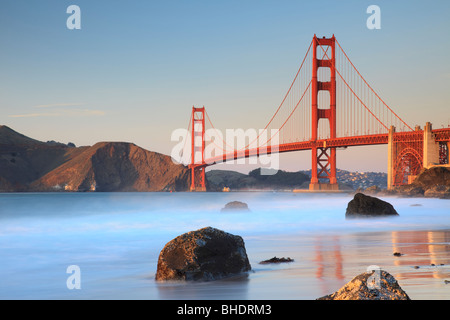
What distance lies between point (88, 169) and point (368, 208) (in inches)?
4401

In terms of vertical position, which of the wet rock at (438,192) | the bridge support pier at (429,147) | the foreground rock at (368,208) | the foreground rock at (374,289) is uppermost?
the bridge support pier at (429,147)

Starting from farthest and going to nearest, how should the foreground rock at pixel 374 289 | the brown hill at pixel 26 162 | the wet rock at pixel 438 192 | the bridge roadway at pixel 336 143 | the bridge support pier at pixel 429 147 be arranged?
the brown hill at pixel 26 162 < the bridge support pier at pixel 429 147 < the bridge roadway at pixel 336 143 < the wet rock at pixel 438 192 < the foreground rock at pixel 374 289

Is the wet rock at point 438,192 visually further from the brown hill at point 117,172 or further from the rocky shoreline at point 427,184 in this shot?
the brown hill at point 117,172

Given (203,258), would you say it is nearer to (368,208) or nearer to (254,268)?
(254,268)

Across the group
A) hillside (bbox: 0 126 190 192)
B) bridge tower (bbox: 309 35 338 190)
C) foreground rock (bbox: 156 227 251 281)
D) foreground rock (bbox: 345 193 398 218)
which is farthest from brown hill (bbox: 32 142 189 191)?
foreground rock (bbox: 156 227 251 281)

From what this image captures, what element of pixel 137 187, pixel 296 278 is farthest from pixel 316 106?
pixel 137 187

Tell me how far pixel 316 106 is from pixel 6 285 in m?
53.3

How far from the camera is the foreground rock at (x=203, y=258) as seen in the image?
5902 millimetres

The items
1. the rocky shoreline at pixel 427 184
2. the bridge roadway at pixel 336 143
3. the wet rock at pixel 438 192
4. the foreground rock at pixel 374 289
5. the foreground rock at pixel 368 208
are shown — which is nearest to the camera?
the foreground rock at pixel 374 289

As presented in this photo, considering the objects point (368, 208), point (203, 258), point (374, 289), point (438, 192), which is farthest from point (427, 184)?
point (374, 289)

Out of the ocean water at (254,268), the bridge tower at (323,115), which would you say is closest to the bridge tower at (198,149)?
the bridge tower at (323,115)

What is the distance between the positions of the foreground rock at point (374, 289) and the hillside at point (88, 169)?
11271 cm

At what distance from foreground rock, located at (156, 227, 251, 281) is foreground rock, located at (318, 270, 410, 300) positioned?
237 centimetres
